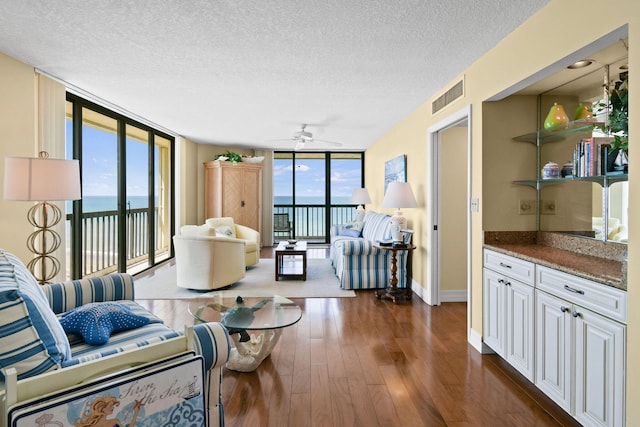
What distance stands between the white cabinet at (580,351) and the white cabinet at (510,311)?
0.09 metres

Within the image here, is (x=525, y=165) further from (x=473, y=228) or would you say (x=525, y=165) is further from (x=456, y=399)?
(x=456, y=399)

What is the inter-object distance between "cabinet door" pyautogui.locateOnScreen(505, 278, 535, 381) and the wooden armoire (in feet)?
20.3

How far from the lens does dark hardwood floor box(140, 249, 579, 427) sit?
2027 mm

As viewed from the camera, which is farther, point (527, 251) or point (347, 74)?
point (347, 74)

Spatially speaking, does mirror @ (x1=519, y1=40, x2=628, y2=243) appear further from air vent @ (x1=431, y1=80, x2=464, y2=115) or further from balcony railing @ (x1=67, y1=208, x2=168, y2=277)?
balcony railing @ (x1=67, y1=208, x2=168, y2=277)

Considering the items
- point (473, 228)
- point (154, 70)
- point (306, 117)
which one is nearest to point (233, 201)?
point (306, 117)

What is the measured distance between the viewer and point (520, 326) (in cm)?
238

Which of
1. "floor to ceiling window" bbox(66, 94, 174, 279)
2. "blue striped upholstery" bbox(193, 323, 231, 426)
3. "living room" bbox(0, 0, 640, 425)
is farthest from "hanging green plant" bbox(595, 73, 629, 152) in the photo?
"floor to ceiling window" bbox(66, 94, 174, 279)

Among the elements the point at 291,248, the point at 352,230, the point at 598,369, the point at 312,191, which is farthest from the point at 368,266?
the point at 312,191

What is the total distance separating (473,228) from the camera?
10.1ft

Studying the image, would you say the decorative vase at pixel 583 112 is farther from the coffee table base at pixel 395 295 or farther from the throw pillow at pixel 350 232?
the throw pillow at pixel 350 232

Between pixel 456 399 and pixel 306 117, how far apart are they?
4.03m

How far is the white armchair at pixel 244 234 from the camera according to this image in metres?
6.01

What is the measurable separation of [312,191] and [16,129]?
6.78 metres
